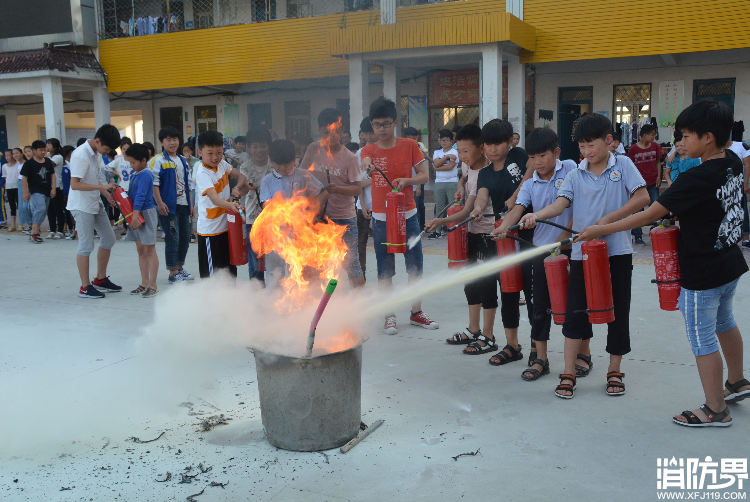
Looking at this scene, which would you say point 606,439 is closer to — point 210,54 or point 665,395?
point 665,395

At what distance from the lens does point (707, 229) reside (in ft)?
10.4

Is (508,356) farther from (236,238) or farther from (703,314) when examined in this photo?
(236,238)

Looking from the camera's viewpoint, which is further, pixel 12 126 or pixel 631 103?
pixel 12 126

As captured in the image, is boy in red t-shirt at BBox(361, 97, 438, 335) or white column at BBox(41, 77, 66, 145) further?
white column at BBox(41, 77, 66, 145)

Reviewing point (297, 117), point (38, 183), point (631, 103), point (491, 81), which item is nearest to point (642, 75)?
point (631, 103)

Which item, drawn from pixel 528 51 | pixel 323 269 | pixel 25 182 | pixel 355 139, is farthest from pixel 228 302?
pixel 528 51

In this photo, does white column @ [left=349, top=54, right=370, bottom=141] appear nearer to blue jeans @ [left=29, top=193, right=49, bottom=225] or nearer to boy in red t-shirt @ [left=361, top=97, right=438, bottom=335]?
blue jeans @ [left=29, top=193, right=49, bottom=225]

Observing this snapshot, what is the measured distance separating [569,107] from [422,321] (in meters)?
13.2

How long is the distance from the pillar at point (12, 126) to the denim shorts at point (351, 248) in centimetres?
2361

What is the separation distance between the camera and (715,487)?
2.73 m

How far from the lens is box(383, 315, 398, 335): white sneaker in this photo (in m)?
5.27

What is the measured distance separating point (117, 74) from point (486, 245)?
58.0 feet

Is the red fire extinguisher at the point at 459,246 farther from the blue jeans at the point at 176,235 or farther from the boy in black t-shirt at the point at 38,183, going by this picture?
the boy in black t-shirt at the point at 38,183

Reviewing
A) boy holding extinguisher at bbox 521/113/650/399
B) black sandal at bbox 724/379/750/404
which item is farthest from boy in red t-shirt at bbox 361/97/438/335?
black sandal at bbox 724/379/750/404
